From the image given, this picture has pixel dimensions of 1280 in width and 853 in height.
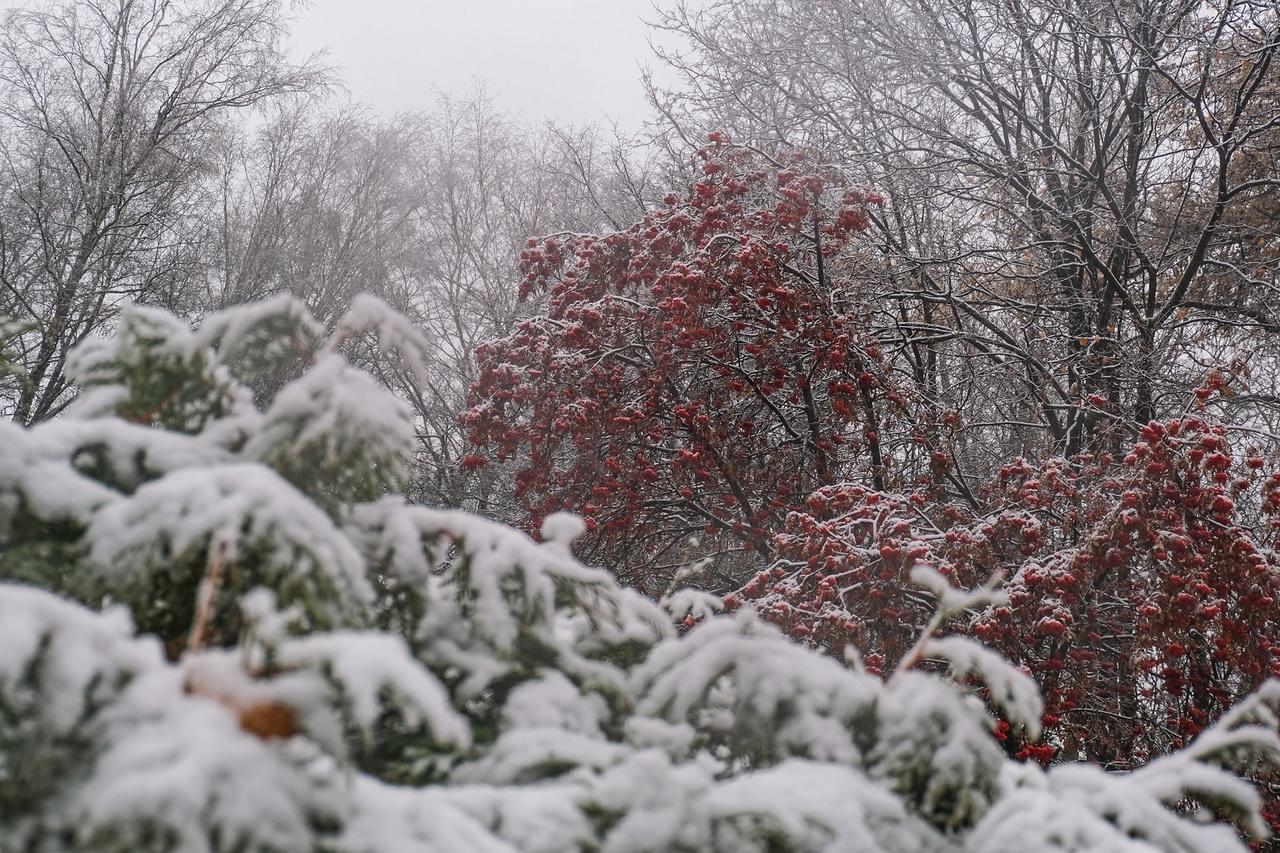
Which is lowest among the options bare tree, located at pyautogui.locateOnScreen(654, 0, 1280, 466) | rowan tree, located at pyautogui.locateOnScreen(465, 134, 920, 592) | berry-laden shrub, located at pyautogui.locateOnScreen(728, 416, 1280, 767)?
berry-laden shrub, located at pyautogui.locateOnScreen(728, 416, 1280, 767)

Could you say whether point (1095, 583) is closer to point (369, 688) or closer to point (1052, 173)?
point (1052, 173)

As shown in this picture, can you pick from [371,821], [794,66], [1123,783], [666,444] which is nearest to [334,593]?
[371,821]

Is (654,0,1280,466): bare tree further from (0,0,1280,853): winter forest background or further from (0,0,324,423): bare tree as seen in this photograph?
(0,0,324,423): bare tree

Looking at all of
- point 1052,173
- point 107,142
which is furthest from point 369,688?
point 107,142

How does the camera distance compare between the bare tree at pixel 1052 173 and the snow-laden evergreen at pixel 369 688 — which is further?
the bare tree at pixel 1052 173

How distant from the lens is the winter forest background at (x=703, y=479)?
100 centimetres

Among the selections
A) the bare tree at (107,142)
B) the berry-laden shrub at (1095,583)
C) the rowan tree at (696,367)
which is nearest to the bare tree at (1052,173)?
the rowan tree at (696,367)

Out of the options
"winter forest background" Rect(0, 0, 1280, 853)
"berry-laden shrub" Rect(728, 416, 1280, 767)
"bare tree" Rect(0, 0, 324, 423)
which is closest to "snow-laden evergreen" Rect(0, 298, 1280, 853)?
"winter forest background" Rect(0, 0, 1280, 853)

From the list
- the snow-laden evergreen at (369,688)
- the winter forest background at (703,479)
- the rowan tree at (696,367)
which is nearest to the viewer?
the snow-laden evergreen at (369,688)

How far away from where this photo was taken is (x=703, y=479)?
17.2 feet

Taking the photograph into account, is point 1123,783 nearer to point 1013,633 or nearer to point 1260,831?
point 1260,831

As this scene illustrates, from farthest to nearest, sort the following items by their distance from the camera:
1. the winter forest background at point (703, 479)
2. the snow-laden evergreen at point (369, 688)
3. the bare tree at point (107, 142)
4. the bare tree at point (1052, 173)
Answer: the bare tree at point (107, 142)
the bare tree at point (1052, 173)
the winter forest background at point (703, 479)
the snow-laden evergreen at point (369, 688)

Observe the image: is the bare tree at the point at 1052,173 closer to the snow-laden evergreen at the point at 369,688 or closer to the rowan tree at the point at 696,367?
the rowan tree at the point at 696,367

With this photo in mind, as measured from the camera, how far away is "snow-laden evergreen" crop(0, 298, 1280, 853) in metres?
0.81
